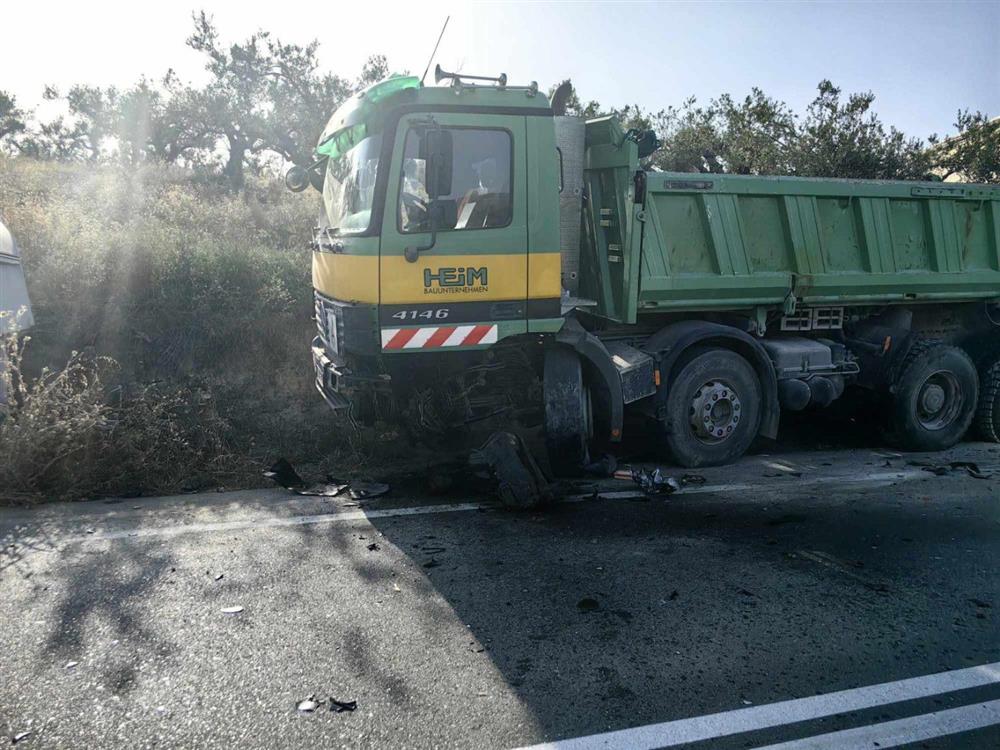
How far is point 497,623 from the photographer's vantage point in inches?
147

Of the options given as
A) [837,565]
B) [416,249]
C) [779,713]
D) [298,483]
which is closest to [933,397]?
[837,565]

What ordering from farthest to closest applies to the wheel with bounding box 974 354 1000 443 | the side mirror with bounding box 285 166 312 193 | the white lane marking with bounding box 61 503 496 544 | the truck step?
the wheel with bounding box 974 354 1000 443 < the side mirror with bounding box 285 166 312 193 < the truck step < the white lane marking with bounding box 61 503 496 544

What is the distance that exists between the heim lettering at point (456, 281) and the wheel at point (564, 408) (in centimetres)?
85

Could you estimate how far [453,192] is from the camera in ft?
18.1

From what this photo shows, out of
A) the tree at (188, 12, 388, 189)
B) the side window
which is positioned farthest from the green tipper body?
the tree at (188, 12, 388, 189)

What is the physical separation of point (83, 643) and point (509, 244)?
374 centimetres

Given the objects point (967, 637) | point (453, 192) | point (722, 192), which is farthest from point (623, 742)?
point (722, 192)

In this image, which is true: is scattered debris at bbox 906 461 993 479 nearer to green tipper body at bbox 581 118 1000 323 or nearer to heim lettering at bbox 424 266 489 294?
green tipper body at bbox 581 118 1000 323

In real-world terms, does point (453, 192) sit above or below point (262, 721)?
above

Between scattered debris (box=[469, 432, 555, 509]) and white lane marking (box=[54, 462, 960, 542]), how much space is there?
17 centimetres

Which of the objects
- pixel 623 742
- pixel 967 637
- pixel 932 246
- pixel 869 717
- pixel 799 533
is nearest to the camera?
pixel 623 742

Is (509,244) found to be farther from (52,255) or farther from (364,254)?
(52,255)

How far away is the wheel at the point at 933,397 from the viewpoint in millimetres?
7590

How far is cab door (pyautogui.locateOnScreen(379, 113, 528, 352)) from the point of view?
214 inches
